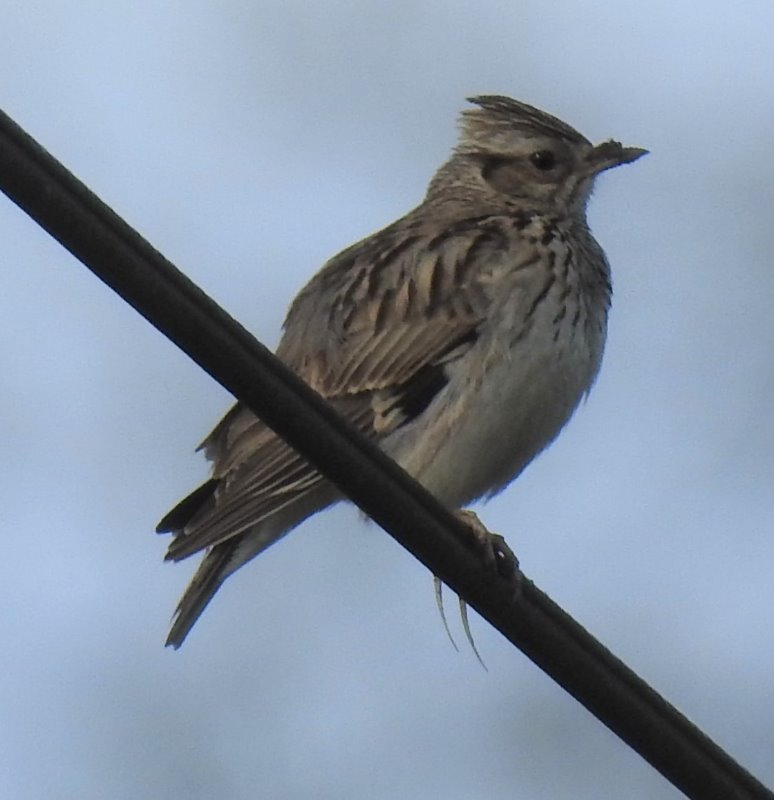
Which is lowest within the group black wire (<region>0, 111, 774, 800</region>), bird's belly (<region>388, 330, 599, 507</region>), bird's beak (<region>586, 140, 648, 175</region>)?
black wire (<region>0, 111, 774, 800</region>)

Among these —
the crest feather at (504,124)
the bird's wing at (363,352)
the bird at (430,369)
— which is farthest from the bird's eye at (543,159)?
the bird's wing at (363,352)

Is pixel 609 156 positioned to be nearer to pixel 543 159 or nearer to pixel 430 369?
pixel 543 159

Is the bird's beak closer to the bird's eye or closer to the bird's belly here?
the bird's eye

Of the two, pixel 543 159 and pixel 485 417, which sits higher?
pixel 543 159

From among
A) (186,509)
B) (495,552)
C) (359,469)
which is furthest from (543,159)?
(359,469)

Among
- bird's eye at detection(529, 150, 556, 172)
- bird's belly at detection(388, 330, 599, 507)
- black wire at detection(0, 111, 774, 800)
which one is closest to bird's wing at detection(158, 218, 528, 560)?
bird's belly at detection(388, 330, 599, 507)

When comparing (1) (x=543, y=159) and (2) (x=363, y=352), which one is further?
(1) (x=543, y=159)
